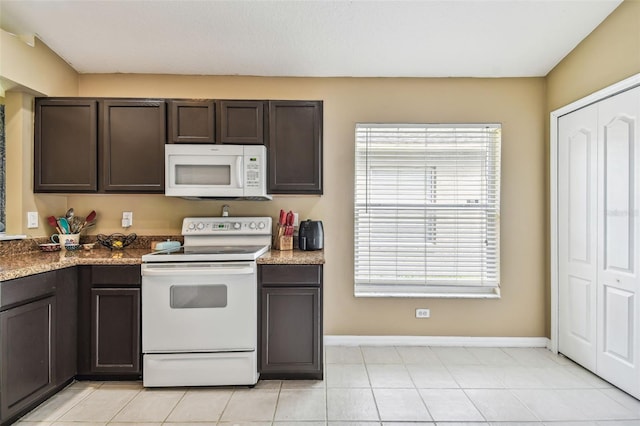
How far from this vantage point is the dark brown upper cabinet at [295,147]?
2777mm

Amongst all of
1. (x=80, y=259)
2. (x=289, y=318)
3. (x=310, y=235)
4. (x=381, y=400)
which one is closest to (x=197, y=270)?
(x=289, y=318)

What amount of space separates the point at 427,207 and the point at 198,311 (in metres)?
2.10

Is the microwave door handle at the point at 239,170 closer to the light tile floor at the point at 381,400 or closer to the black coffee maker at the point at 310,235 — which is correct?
the black coffee maker at the point at 310,235

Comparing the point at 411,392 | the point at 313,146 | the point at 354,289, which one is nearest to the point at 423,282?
the point at 354,289

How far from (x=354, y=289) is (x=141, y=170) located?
208cm

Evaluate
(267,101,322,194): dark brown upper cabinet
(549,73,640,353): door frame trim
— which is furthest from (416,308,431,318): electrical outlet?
(267,101,322,194): dark brown upper cabinet

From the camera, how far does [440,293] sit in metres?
3.18

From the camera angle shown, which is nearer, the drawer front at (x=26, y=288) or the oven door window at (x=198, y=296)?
the drawer front at (x=26, y=288)

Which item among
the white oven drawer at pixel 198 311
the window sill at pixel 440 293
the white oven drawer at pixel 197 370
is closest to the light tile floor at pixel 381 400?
the white oven drawer at pixel 197 370

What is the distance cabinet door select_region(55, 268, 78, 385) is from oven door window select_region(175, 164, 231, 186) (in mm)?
993

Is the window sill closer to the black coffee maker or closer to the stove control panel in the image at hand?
the black coffee maker

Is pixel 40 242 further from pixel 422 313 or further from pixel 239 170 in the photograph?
pixel 422 313

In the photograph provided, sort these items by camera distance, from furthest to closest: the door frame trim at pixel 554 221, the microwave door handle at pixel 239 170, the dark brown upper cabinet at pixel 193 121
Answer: the door frame trim at pixel 554 221, the dark brown upper cabinet at pixel 193 121, the microwave door handle at pixel 239 170

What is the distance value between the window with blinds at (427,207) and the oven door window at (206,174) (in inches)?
46.4
